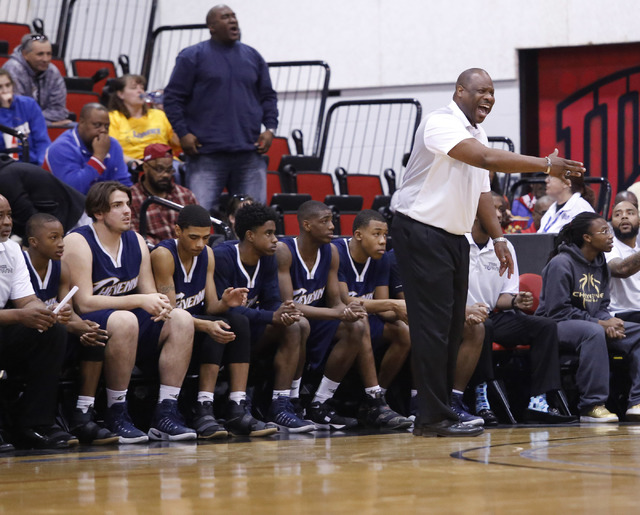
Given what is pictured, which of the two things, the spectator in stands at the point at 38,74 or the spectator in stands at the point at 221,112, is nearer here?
the spectator in stands at the point at 221,112

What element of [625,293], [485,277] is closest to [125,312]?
[485,277]

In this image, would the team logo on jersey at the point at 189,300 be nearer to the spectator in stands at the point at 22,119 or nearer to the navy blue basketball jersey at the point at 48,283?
the navy blue basketball jersey at the point at 48,283

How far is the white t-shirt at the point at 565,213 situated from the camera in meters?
8.38

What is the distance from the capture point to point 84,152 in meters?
6.91

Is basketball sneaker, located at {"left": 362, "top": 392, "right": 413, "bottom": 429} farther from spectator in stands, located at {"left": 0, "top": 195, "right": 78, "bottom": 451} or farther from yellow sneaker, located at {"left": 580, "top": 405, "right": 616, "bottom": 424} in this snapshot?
spectator in stands, located at {"left": 0, "top": 195, "right": 78, "bottom": 451}

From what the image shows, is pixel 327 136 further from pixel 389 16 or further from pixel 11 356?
pixel 11 356

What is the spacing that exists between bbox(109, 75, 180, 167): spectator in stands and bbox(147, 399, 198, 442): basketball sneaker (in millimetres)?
3402

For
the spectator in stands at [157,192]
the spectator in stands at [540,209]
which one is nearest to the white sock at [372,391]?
the spectator in stands at [157,192]

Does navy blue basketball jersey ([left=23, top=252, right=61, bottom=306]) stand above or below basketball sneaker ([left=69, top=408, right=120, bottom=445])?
above

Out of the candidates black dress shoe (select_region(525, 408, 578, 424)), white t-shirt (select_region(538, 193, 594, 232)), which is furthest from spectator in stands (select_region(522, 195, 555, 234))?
black dress shoe (select_region(525, 408, 578, 424))

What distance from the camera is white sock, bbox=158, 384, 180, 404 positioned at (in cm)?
551

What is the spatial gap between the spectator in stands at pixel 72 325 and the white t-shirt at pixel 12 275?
0.13 metres

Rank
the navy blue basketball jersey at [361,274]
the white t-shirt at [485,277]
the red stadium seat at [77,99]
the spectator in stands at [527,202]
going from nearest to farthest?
the navy blue basketball jersey at [361,274] → the white t-shirt at [485,277] → the red stadium seat at [77,99] → the spectator in stands at [527,202]

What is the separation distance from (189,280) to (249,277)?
1.30 feet
